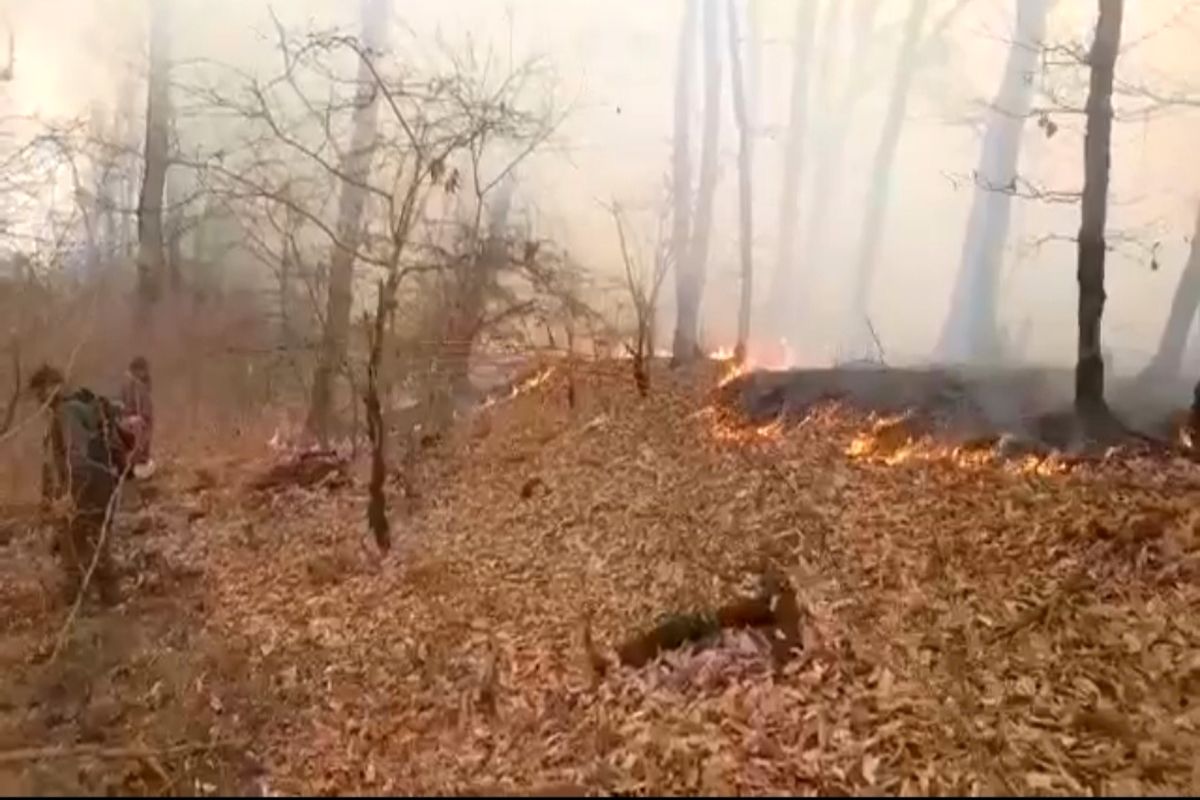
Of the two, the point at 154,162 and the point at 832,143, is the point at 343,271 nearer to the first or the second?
the point at 154,162

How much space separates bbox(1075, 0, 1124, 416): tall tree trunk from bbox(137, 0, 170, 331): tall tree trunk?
23.9 ft

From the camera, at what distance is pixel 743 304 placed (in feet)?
37.9

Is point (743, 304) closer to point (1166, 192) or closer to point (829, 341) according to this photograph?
point (829, 341)

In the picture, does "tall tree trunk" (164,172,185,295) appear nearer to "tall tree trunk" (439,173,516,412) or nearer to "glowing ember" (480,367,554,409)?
"tall tree trunk" (439,173,516,412)

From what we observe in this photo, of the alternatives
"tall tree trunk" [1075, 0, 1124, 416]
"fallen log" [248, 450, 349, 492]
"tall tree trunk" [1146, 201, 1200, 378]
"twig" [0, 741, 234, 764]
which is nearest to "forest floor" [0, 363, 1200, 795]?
"twig" [0, 741, 234, 764]

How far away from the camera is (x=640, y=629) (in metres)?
5.25

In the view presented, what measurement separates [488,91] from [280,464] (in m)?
3.40

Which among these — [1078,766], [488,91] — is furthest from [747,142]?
[1078,766]

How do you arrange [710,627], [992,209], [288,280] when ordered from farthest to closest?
[992,209]
[288,280]
[710,627]

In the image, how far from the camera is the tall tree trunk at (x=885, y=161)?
11.2 metres

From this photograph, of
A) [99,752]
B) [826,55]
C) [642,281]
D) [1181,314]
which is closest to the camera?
[99,752]

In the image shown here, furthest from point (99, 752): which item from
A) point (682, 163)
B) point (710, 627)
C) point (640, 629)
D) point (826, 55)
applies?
point (826, 55)

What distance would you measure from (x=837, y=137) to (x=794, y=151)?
41 centimetres

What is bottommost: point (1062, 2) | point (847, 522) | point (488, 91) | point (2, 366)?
point (847, 522)
